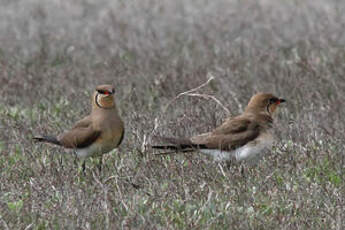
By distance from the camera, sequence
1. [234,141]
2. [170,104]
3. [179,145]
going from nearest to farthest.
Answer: [179,145] → [234,141] → [170,104]

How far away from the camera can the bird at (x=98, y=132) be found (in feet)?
22.9

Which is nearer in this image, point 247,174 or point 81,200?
point 81,200

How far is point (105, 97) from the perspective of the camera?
711cm

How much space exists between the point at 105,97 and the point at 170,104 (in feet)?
7.42

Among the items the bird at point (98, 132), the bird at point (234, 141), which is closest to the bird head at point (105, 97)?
the bird at point (98, 132)

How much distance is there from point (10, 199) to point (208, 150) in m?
1.62

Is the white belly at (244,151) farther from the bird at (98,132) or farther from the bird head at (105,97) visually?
the bird head at (105,97)

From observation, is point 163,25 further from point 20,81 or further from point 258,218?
point 258,218

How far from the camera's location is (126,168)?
22.8 feet

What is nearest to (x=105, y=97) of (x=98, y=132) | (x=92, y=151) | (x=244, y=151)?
(x=98, y=132)

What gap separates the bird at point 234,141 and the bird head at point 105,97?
541 mm

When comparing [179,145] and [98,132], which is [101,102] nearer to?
[98,132]

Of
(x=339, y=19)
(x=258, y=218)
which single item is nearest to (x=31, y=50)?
(x=339, y=19)

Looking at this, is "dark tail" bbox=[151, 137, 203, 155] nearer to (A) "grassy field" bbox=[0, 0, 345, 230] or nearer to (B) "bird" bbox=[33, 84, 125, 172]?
(A) "grassy field" bbox=[0, 0, 345, 230]
